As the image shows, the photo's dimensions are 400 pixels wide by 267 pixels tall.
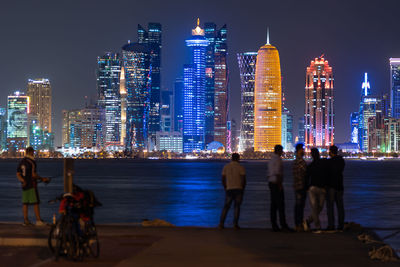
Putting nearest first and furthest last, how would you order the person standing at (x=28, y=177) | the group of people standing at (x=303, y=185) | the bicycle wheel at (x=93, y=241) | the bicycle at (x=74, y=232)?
the bicycle at (x=74, y=232), the bicycle wheel at (x=93, y=241), the person standing at (x=28, y=177), the group of people standing at (x=303, y=185)

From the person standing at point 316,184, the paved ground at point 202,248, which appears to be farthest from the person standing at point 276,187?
the person standing at point 316,184

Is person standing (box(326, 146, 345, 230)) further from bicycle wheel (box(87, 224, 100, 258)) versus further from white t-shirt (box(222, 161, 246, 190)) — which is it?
→ bicycle wheel (box(87, 224, 100, 258))

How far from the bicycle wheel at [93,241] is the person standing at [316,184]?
6243 mm

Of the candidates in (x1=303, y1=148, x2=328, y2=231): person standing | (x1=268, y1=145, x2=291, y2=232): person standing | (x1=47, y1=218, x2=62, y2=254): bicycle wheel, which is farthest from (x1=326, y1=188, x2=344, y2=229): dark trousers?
(x1=47, y1=218, x2=62, y2=254): bicycle wheel

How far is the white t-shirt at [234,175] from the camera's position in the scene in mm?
17875

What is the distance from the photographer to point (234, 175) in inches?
705

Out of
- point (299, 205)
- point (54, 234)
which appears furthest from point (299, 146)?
point (54, 234)

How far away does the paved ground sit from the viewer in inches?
512

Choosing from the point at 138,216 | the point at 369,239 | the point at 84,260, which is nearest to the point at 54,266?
the point at 84,260

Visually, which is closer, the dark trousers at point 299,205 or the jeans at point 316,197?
the jeans at point 316,197

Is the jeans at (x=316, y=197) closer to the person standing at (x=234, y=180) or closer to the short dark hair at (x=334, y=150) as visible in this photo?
the short dark hair at (x=334, y=150)

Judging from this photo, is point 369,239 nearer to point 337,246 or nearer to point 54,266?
point 337,246

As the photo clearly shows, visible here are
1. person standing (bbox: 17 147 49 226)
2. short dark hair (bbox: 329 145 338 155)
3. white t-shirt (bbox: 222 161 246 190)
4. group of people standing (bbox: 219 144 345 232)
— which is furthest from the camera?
short dark hair (bbox: 329 145 338 155)

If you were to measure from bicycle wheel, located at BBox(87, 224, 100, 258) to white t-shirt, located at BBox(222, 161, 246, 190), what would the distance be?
522 centimetres
